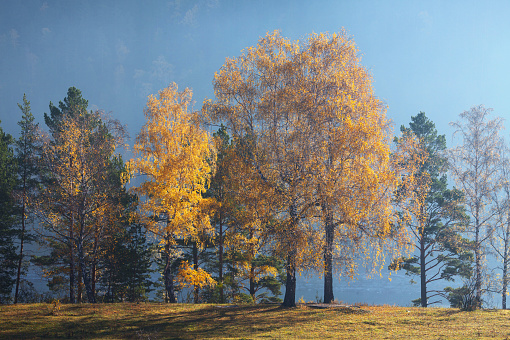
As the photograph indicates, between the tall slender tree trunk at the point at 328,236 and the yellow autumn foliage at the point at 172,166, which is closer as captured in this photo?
the tall slender tree trunk at the point at 328,236

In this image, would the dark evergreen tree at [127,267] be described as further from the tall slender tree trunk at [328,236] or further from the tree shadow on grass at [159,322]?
the tall slender tree trunk at [328,236]

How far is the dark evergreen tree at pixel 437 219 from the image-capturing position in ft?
87.9

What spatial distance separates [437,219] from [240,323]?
71.1 ft

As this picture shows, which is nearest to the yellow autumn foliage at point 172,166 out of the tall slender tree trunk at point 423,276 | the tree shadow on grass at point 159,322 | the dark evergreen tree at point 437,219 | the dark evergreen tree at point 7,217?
the tree shadow on grass at point 159,322

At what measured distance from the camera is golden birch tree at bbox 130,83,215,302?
20.7 m

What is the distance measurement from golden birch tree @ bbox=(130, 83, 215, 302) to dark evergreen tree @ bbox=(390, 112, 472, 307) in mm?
15512

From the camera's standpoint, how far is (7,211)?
95.5ft

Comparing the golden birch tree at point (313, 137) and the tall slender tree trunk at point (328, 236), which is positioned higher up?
the golden birch tree at point (313, 137)

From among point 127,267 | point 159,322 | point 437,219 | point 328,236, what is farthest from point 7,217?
point 437,219

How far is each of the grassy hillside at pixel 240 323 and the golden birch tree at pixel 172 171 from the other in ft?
14.2

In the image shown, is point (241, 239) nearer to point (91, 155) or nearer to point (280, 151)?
point (280, 151)

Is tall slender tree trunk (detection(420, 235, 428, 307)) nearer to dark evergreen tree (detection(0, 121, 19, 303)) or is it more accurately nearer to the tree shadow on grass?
the tree shadow on grass

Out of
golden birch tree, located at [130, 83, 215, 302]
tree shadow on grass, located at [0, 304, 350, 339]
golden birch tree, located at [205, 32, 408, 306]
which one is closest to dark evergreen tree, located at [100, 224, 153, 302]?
golden birch tree, located at [130, 83, 215, 302]

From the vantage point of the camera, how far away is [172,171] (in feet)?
68.9
